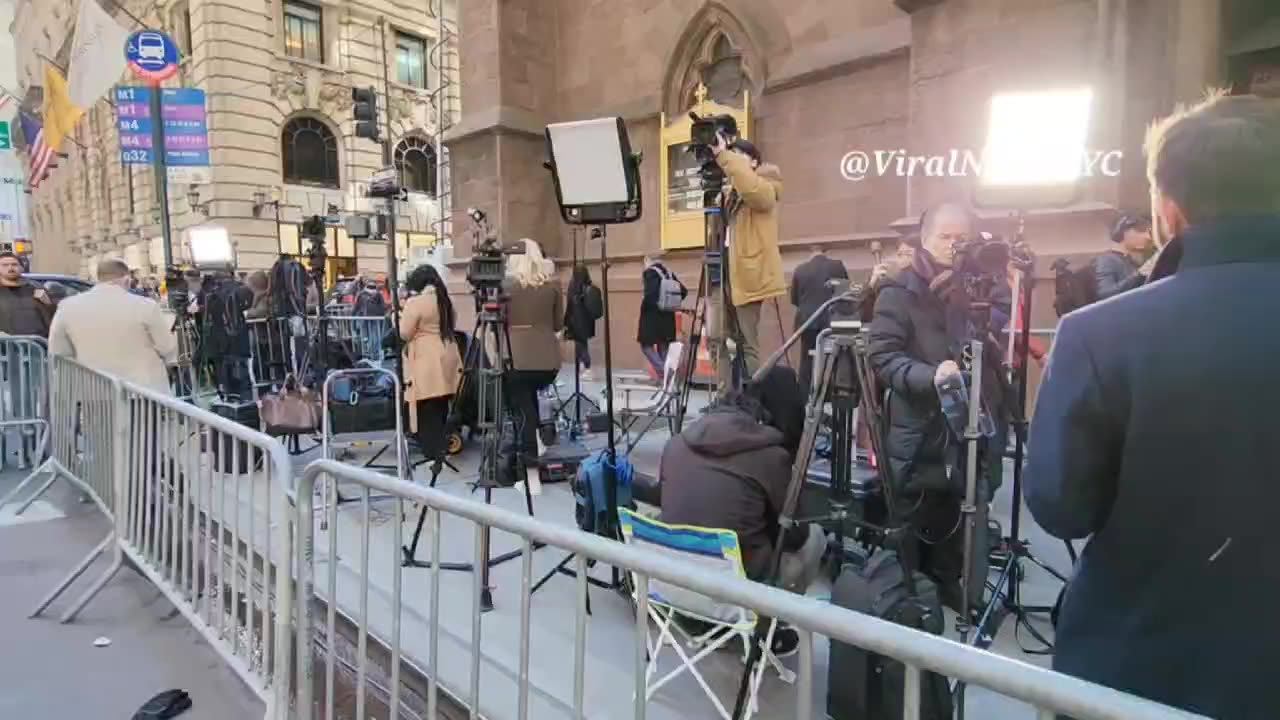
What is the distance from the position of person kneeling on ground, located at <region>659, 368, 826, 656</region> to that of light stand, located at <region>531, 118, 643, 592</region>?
629 millimetres

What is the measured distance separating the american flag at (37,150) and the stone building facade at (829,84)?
1127 centimetres

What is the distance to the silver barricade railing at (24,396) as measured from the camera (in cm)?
642

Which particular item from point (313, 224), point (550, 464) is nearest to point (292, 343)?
point (313, 224)

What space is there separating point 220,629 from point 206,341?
275 inches

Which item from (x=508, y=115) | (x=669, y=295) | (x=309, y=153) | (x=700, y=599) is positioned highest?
(x=309, y=153)

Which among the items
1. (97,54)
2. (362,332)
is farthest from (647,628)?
(97,54)

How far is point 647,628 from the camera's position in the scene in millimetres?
1530

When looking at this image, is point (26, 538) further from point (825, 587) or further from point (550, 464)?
point (825, 587)

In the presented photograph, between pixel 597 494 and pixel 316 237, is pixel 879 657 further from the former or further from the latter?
pixel 316 237

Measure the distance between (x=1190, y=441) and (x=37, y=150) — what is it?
24.3 metres

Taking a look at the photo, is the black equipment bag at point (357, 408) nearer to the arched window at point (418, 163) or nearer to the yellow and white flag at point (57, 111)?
the yellow and white flag at point (57, 111)

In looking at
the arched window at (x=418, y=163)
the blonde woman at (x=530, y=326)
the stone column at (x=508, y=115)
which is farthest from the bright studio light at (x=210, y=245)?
the arched window at (x=418, y=163)

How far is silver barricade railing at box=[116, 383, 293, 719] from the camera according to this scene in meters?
2.63

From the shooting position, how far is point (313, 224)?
280 inches
